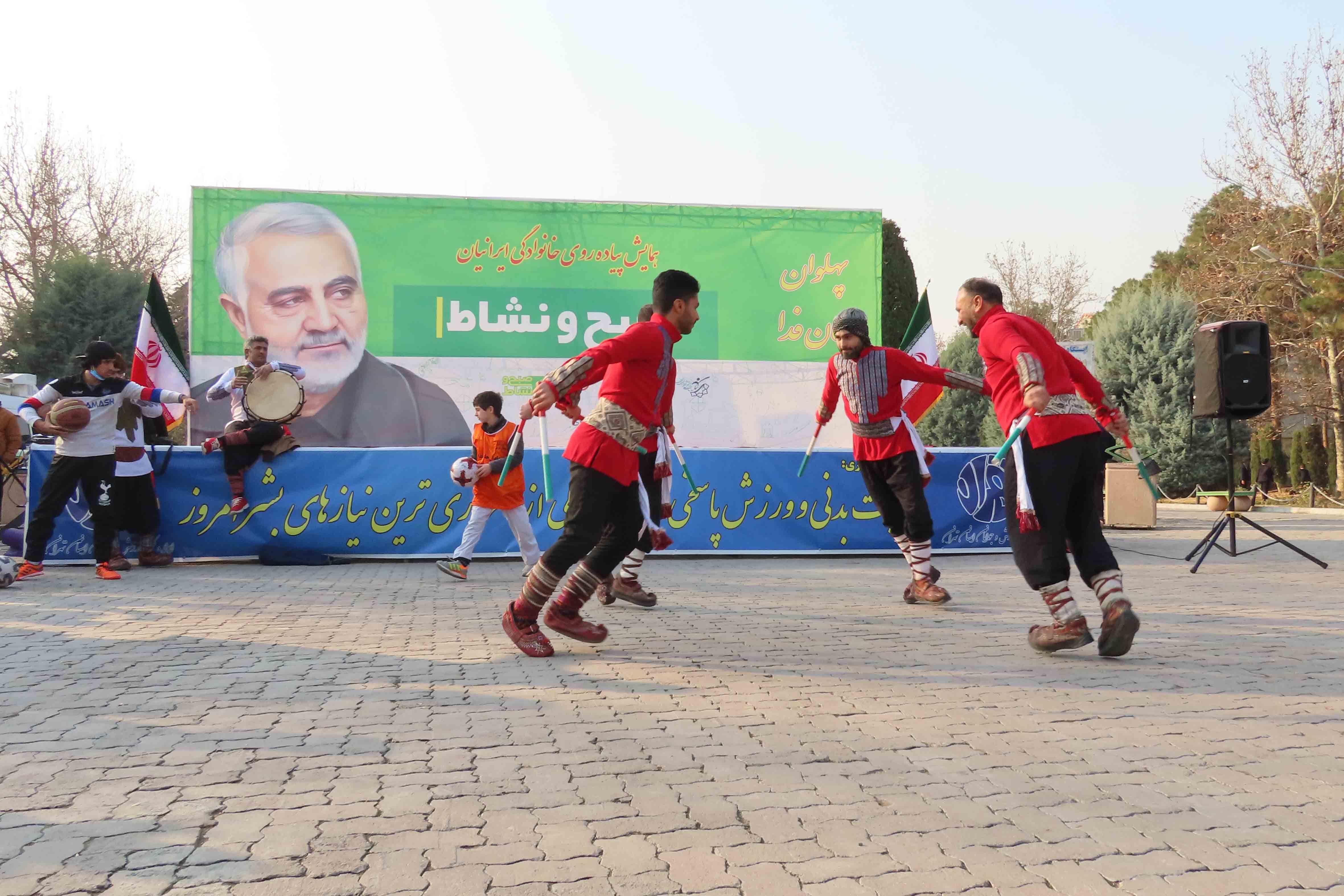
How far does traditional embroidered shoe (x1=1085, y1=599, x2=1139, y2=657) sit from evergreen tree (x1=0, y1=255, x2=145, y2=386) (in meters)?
30.0

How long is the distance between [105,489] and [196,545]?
123 centimetres

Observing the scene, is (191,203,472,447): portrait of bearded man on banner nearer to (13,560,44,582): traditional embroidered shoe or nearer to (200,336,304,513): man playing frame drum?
(200,336,304,513): man playing frame drum

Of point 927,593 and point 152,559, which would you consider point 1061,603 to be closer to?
point 927,593

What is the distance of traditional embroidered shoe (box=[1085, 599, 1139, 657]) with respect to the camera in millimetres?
4984

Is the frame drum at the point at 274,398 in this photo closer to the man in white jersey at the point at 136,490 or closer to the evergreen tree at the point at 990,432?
the man in white jersey at the point at 136,490

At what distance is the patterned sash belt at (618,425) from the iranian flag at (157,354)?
9.35m

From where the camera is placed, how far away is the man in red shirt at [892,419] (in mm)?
7453

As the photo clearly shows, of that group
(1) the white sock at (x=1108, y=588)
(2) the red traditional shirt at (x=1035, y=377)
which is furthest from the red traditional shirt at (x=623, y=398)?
(1) the white sock at (x=1108, y=588)

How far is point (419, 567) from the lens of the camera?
10188 mm

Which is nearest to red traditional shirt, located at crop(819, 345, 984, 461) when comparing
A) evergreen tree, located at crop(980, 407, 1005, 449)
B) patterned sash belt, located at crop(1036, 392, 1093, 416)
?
patterned sash belt, located at crop(1036, 392, 1093, 416)

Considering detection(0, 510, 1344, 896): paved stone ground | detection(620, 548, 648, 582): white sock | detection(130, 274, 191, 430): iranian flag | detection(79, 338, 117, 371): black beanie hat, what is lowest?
detection(0, 510, 1344, 896): paved stone ground

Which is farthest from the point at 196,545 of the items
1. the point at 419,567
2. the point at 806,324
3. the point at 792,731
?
the point at 806,324

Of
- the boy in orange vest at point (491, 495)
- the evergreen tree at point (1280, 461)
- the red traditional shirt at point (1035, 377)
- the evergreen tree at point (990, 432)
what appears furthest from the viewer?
the evergreen tree at point (1280, 461)

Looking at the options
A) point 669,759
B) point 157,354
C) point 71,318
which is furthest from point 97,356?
point 71,318
